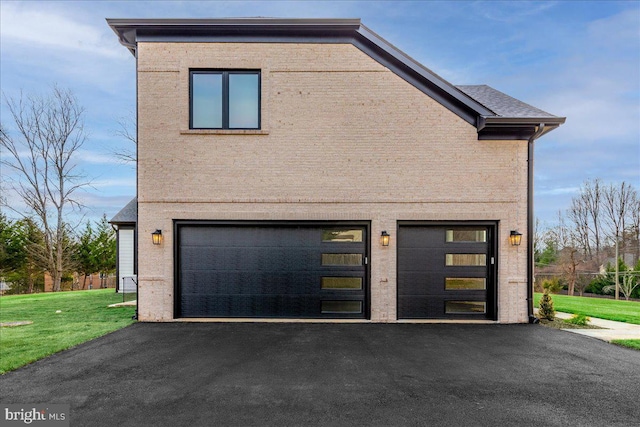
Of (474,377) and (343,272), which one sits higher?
(343,272)

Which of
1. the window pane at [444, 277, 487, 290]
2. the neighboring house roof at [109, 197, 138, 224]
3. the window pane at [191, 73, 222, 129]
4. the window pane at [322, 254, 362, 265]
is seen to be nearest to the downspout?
the window pane at [444, 277, 487, 290]

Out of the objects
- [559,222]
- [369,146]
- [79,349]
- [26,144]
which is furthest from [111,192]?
[559,222]

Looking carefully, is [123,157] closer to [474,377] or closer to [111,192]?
[111,192]

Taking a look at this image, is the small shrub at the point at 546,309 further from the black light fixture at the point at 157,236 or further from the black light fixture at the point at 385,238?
the black light fixture at the point at 157,236

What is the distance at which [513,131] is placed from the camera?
25.4ft

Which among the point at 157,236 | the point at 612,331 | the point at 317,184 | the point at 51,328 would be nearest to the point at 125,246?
the point at 51,328

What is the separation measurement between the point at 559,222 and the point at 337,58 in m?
27.4

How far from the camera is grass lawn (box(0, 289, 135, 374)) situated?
5.41 metres

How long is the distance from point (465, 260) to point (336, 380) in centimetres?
514

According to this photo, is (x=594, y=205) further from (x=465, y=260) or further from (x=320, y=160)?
(x=320, y=160)

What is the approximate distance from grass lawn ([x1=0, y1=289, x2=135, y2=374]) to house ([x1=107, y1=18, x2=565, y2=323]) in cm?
127

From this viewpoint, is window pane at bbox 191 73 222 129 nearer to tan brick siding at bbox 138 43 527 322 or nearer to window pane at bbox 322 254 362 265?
tan brick siding at bbox 138 43 527 322

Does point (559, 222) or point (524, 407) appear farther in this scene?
point (559, 222)

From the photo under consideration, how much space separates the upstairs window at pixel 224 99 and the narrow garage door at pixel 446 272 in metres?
4.91
